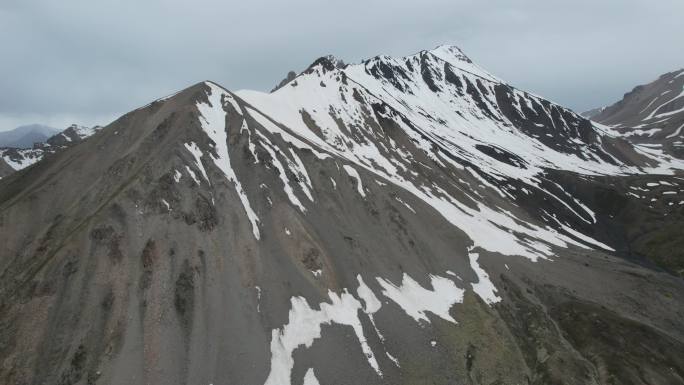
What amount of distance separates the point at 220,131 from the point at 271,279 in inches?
1528

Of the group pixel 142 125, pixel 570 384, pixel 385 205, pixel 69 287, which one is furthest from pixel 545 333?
pixel 142 125

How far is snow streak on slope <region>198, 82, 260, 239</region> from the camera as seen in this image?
266 ft

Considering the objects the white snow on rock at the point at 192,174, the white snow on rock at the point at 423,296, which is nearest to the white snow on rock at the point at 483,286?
the white snow on rock at the point at 423,296

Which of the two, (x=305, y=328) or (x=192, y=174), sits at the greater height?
(x=192, y=174)

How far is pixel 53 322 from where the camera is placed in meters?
56.2

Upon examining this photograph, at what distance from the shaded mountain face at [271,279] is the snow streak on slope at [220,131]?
363 millimetres

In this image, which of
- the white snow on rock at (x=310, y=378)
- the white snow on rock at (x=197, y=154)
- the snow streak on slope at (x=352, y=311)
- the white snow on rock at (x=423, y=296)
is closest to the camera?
the white snow on rock at (x=310, y=378)

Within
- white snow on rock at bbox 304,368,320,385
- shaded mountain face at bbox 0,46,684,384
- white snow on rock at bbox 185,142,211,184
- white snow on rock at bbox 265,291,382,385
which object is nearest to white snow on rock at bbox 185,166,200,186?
shaded mountain face at bbox 0,46,684,384

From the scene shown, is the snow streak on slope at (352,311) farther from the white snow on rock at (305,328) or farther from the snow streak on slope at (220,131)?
the snow streak on slope at (220,131)

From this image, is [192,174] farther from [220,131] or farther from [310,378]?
[310,378]

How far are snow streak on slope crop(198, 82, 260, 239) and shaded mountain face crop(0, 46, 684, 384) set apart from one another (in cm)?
36

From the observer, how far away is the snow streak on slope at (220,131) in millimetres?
81113

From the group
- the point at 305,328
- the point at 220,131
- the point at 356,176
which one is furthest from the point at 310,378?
the point at 220,131

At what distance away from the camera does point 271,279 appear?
70.7 meters
